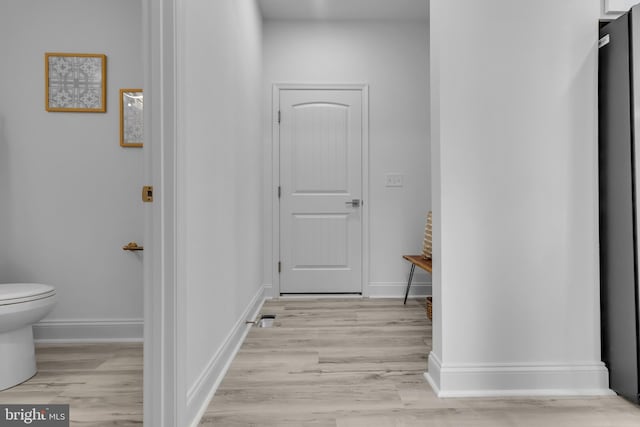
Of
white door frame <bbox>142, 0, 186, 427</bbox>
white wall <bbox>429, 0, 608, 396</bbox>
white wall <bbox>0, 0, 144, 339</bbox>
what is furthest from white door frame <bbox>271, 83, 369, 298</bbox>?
white door frame <bbox>142, 0, 186, 427</bbox>

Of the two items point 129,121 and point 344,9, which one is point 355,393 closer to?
point 129,121

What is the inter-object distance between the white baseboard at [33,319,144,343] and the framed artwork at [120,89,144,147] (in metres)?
1.13

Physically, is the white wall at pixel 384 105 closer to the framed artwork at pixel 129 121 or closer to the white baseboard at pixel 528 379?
the framed artwork at pixel 129 121

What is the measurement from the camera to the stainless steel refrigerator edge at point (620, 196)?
1.55m

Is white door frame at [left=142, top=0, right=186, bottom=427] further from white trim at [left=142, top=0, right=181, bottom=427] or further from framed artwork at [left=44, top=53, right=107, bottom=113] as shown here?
framed artwork at [left=44, top=53, right=107, bottom=113]

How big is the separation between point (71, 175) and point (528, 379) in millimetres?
2757

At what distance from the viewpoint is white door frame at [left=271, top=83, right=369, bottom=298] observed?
11.6 feet

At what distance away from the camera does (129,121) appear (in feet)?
→ 7.95

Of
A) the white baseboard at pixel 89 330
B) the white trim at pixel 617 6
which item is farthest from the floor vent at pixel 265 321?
the white trim at pixel 617 6

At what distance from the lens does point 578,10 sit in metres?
1.69

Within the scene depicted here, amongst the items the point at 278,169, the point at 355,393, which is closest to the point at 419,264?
the point at 355,393

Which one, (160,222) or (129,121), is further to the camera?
(129,121)

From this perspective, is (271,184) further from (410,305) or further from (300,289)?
(410,305)

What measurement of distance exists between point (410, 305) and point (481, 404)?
1.65 meters
